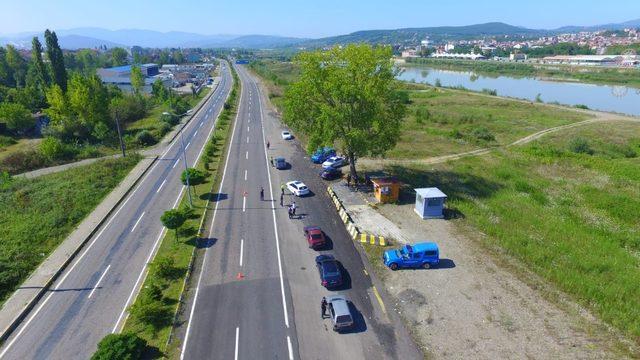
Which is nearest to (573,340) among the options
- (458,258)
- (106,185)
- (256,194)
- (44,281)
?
(458,258)

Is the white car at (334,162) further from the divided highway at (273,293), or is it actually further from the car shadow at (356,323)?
the car shadow at (356,323)

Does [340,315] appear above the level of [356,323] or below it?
above

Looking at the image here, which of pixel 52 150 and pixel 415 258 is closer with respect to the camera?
pixel 415 258

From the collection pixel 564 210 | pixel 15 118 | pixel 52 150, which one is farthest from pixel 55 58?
pixel 564 210

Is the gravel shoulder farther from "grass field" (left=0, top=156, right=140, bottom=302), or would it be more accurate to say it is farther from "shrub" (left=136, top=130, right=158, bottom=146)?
"shrub" (left=136, top=130, right=158, bottom=146)

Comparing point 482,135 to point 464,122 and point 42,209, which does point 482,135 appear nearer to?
point 464,122

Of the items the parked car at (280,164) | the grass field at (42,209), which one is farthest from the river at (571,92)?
the grass field at (42,209)
